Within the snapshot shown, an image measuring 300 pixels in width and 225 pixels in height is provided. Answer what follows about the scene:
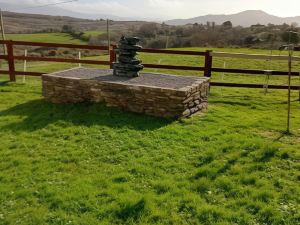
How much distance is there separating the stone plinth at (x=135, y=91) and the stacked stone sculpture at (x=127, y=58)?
0.29 m

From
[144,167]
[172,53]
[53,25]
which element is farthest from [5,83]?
[53,25]

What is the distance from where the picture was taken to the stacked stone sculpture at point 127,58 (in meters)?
10.3

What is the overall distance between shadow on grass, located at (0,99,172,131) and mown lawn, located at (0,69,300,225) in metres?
0.03

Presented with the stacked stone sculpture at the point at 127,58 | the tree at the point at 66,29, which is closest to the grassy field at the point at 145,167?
the stacked stone sculpture at the point at 127,58

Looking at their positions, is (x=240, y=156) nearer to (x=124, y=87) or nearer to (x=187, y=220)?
(x=187, y=220)

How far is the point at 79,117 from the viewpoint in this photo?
923 centimetres

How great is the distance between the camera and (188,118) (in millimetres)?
9148

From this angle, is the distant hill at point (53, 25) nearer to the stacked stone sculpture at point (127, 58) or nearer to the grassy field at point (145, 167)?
the stacked stone sculpture at point (127, 58)

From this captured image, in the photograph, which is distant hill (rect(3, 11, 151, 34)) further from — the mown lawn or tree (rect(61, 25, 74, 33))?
the mown lawn

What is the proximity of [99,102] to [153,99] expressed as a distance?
1649mm

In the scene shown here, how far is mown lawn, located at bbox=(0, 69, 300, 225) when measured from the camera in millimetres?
5234

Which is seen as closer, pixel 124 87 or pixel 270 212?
pixel 270 212

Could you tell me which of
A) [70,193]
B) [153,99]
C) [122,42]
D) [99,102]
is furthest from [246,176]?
[122,42]

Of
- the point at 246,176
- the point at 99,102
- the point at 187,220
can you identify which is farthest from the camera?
the point at 99,102
